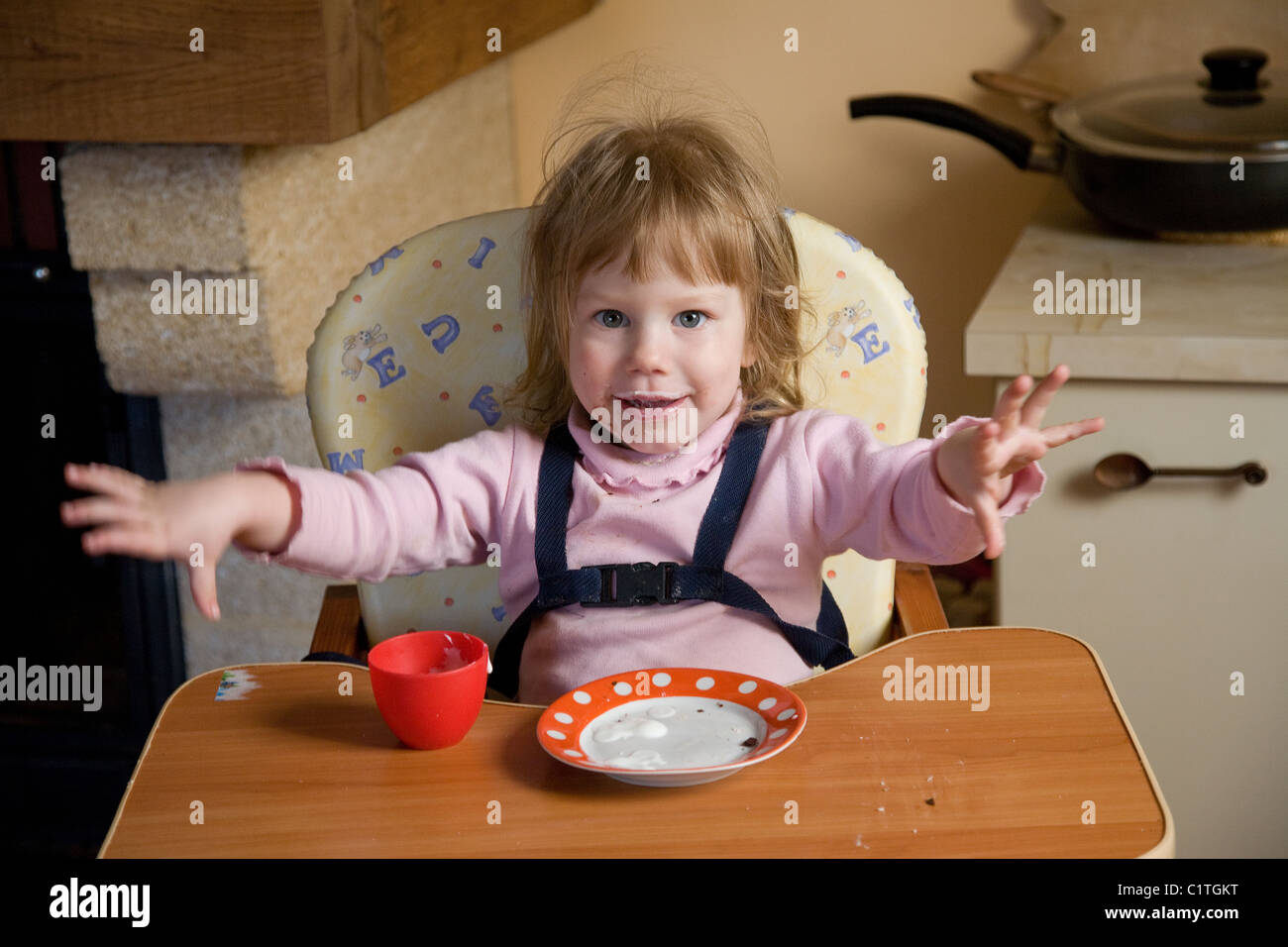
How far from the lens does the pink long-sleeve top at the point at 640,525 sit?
3.63ft

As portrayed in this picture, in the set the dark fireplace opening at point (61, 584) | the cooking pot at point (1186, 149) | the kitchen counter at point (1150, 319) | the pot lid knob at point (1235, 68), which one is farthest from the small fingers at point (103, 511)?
the pot lid knob at point (1235, 68)

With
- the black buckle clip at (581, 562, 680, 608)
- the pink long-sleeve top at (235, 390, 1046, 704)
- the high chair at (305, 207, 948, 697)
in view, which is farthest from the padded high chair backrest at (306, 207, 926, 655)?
the black buckle clip at (581, 562, 680, 608)

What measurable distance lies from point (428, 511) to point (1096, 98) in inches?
40.0

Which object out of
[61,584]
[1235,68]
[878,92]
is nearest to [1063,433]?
[1235,68]

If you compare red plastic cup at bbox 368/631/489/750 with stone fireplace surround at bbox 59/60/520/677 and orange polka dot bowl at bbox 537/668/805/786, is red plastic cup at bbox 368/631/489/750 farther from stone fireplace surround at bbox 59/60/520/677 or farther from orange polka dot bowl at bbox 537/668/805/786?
stone fireplace surround at bbox 59/60/520/677

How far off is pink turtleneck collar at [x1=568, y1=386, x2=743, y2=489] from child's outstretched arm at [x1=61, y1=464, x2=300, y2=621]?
1.00ft

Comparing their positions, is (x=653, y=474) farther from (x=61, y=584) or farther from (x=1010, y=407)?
(x=61, y=584)

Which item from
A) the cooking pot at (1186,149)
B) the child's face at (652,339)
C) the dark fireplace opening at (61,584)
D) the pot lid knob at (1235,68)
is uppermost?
the pot lid knob at (1235,68)

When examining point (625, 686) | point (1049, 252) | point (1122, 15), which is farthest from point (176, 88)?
point (1122, 15)

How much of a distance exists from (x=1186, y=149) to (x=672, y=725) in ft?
3.18

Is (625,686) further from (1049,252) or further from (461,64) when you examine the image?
(461,64)

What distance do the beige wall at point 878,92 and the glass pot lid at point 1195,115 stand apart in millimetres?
278

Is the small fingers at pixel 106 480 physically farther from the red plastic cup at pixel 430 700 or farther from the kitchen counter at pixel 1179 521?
the kitchen counter at pixel 1179 521

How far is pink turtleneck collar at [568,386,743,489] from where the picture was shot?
3.75 feet
